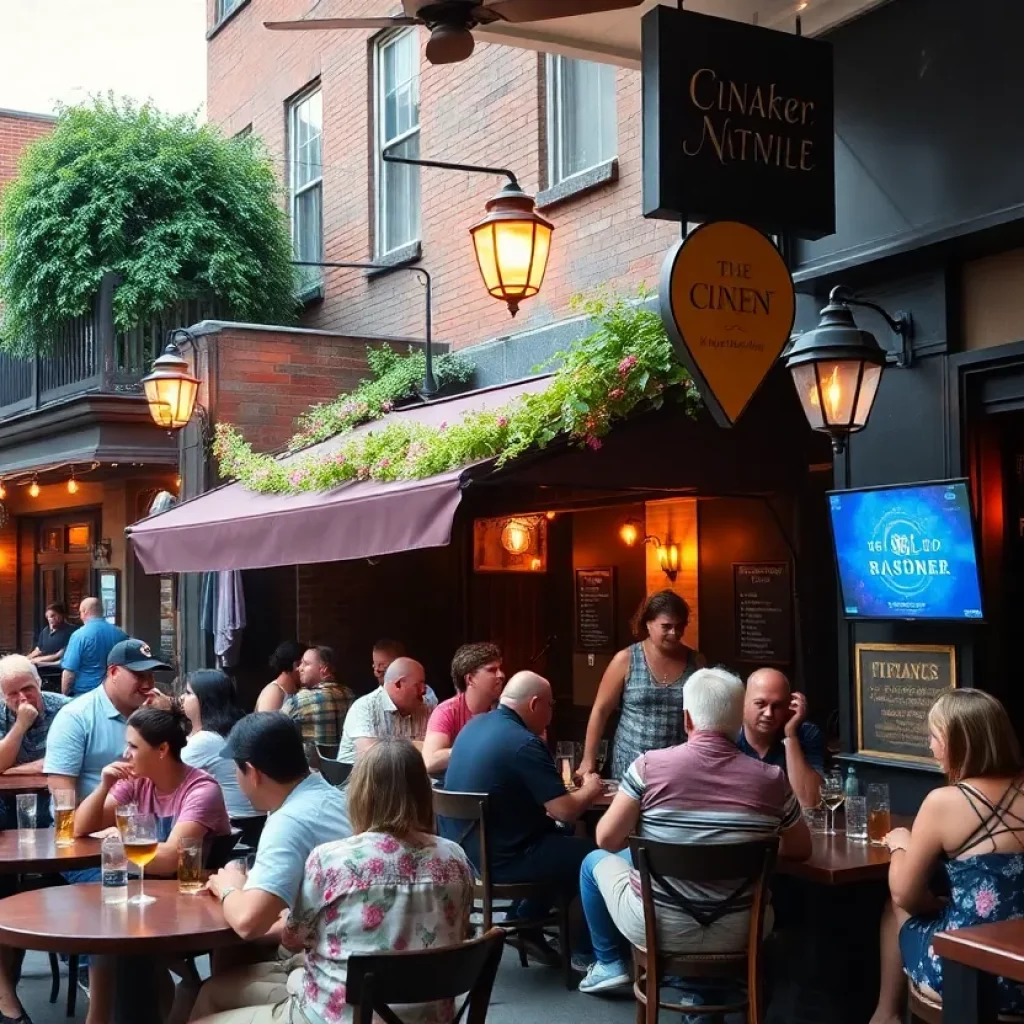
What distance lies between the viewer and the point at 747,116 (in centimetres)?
586

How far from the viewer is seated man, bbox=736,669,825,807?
19.8ft

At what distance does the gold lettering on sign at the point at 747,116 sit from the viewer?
5.73m

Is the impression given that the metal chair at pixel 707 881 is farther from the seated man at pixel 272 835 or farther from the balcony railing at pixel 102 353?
the balcony railing at pixel 102 353

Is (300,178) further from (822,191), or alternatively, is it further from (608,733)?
(822,191)

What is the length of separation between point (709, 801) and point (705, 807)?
0.03 meters

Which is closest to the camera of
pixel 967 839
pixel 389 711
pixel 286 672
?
pixel 967 839

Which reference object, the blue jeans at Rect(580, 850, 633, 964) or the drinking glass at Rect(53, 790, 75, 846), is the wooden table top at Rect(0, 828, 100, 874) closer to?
the drinking glass at Rect(53, 790, 75, 846)

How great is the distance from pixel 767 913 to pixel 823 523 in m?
4.46

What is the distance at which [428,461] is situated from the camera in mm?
7555

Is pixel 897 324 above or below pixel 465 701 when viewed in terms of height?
above

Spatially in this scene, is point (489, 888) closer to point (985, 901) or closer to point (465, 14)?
point (985, 901)

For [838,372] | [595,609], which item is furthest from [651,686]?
[595,609]

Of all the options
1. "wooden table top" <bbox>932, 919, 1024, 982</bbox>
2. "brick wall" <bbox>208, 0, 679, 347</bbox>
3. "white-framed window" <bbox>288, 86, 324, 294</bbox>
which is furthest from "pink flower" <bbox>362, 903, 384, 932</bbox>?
"white-framed window" <bbox>288, 86, 324, 294</bbox>

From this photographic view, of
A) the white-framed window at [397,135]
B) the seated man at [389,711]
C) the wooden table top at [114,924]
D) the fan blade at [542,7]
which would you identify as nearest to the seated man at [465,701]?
the seated man at [389,711]
